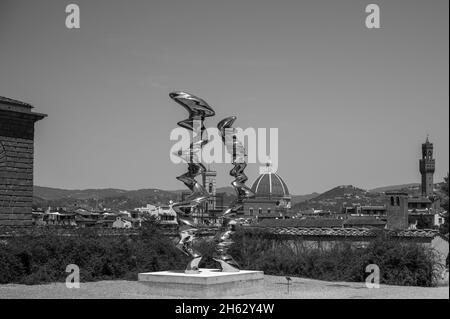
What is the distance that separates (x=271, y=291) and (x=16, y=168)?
68.1 ft

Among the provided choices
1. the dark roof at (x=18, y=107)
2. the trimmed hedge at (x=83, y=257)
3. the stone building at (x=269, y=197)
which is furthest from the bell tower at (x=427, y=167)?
the trimmed hedge at (x=83, y=257)

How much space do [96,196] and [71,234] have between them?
143100 mm

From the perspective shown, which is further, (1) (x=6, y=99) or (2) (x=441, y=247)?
(1) (x=6, y=99)

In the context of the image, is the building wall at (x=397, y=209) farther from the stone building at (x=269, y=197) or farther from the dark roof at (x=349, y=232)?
the stone building at (x=269, y=197)

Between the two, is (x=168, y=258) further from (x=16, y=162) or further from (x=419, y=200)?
(x=419, y=200)

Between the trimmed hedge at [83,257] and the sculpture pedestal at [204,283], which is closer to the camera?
the sculpture pedestal at [204,283]

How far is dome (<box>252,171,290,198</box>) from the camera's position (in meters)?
132

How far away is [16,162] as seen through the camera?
36.1 meters

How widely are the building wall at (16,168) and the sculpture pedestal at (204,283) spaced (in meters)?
19.2

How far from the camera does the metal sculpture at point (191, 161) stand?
61.8 ft
